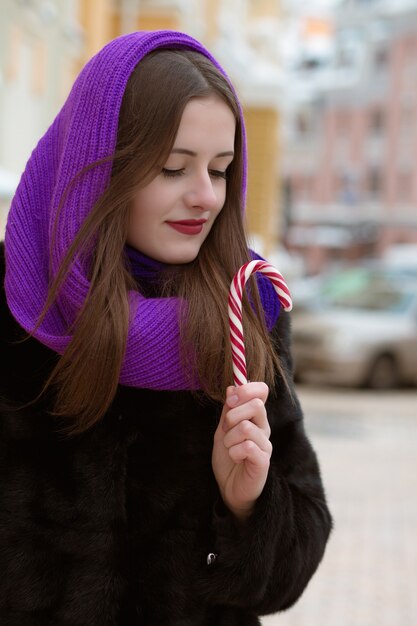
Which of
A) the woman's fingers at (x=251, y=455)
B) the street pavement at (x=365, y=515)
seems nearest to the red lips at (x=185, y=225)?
the woman's fingers at (x=251, y=455)

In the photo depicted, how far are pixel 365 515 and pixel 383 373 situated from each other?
6.39m

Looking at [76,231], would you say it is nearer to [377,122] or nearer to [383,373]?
[383,373]

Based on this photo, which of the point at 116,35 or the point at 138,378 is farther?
the point at 116,35

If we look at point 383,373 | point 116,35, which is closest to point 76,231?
point 383,373

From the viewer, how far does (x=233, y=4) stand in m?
23.5

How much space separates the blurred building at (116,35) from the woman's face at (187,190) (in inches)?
16.4

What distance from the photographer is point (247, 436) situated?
1.69 m

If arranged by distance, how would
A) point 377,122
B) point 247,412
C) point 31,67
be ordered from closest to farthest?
1. point 247,412
2. point 31,67
3. point 377,122

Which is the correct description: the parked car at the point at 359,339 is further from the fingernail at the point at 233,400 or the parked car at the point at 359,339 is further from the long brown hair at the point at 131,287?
the fingernail at the point at 233,400

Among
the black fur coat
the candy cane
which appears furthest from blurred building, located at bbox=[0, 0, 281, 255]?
the black fur coat

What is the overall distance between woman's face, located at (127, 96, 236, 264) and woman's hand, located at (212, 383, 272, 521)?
315mm

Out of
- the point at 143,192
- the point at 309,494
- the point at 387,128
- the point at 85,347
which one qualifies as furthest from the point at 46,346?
the point at 387,128

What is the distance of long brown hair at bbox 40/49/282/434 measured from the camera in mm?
1721

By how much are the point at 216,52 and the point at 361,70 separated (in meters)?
44.0
